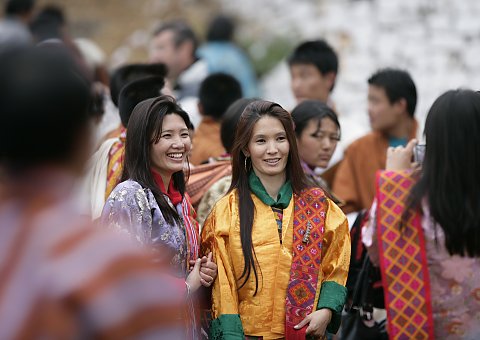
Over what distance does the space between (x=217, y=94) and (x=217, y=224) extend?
2.04 metres

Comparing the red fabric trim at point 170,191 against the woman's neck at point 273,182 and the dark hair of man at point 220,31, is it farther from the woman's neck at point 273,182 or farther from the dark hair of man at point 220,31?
the dark hair of man at point 220,31

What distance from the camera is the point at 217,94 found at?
5.61 metres

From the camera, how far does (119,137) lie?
14.7 feet

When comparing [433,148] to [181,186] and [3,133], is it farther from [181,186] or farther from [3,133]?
[3,133]

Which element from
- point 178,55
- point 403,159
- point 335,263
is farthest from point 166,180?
point 178,55

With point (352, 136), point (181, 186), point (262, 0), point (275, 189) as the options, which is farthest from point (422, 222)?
point (262, 0)

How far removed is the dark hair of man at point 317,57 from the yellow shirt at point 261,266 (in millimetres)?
2630

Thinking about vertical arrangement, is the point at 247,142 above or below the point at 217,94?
below

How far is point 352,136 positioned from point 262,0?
5689 mm

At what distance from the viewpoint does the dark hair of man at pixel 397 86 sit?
5.43 metres

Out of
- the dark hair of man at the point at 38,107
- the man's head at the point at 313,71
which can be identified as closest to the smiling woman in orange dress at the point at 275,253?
the dark hair of man at the point at 38,107

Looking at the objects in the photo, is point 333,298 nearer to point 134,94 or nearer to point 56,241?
point 134,94

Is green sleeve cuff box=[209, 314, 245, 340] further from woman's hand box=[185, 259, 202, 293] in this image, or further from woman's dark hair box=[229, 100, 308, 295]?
woman's dark hair box=[229, 100, 308, 295]

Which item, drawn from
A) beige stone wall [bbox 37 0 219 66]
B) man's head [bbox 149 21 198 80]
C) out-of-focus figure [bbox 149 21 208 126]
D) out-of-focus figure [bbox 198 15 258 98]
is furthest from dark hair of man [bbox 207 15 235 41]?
beige stone wall [bbox 37 0 219 66]
